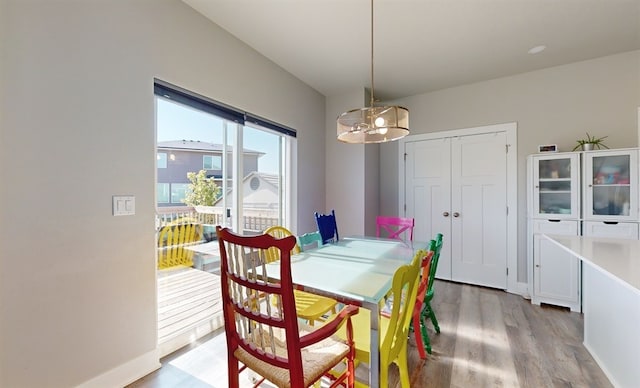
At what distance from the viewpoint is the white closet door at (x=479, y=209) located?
132 inches

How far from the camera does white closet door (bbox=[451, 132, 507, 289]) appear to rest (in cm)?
335

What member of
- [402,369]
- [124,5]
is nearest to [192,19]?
[124,5]

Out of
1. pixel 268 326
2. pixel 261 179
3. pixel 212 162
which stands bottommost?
pixel 268 326

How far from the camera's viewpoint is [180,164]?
214cm

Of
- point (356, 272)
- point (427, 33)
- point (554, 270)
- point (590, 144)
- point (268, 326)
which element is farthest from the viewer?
point (554, 270)

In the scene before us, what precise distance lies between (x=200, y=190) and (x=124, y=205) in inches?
26.0

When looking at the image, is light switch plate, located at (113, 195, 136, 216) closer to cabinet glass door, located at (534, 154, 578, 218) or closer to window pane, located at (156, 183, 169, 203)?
window pane, located at (156, 183, 169, 203)

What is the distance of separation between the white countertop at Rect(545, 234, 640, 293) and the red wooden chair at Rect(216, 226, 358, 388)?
1.21m

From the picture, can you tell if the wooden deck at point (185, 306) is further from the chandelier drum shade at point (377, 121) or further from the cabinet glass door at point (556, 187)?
the cabinet glass door at point (556, 187)

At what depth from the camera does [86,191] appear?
5.02 ft

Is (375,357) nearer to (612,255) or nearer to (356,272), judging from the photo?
(356,272)

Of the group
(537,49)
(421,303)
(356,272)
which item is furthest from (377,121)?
(537,49)

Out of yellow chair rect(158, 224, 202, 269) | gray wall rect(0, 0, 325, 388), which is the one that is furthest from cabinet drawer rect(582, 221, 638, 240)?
gray wall rect(0, 0, 325, 388)

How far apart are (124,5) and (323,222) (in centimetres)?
233
